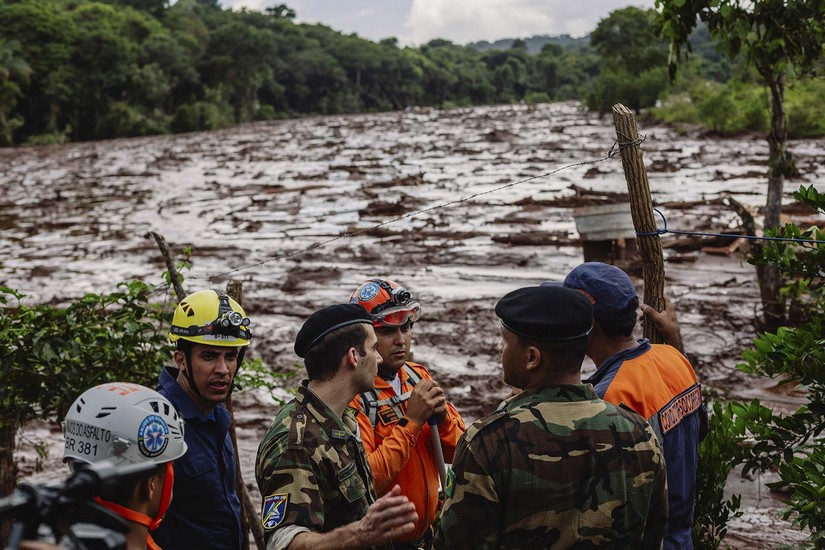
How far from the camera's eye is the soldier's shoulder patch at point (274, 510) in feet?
8.28

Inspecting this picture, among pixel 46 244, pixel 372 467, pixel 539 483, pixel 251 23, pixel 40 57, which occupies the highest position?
pixel 251 23

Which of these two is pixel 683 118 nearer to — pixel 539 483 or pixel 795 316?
pixel 795 316

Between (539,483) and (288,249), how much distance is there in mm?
15313

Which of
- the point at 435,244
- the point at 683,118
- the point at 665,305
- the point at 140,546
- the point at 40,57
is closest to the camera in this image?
the point at 140,546

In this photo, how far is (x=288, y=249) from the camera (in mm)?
17203

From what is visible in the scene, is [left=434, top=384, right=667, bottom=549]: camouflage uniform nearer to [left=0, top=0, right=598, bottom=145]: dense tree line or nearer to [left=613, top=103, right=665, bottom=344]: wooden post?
[left=613, top=103, right=665, bottom=344]: wooden post

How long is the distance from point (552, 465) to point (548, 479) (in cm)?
4

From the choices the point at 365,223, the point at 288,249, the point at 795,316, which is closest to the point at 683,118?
the point at 365,223

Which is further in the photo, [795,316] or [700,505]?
[795,316]

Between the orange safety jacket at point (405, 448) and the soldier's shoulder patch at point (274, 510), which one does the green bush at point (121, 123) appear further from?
the soldier's shoulder patch at point (274, 510)

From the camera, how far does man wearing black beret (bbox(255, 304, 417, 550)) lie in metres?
2.40

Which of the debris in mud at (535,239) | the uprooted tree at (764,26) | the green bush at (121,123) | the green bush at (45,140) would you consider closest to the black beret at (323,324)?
the uprooted tree at (764,26)

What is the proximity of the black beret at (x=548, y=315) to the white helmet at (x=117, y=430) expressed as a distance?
3.58 feet

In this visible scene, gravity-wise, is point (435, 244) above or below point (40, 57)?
below
